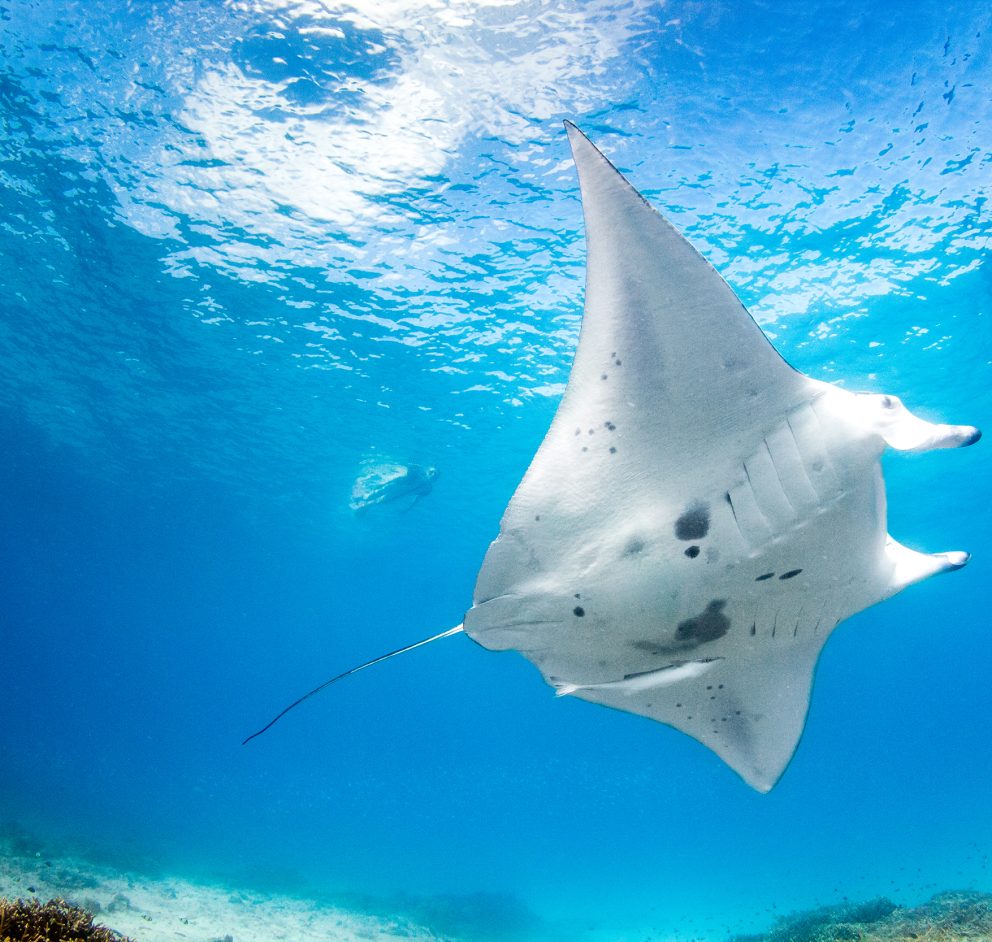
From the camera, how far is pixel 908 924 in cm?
677

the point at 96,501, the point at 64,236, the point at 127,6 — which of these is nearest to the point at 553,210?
the point at 127,6

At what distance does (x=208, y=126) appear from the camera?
34.6 feet

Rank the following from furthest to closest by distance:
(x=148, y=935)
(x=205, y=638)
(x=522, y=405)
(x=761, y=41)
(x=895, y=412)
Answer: (x=205, y=638)
(x=522, y=405)
(x=148, y=935)
(x=761, y=41)
(x=895, y=412)

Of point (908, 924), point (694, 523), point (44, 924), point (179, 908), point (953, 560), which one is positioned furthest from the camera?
point (179, 908)

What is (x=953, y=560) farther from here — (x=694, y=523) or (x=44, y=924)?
(x=44, y=924)

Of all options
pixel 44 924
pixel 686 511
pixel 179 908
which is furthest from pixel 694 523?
pixel 179 908

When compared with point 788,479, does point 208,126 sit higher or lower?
higher

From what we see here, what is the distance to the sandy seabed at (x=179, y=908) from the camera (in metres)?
11.4

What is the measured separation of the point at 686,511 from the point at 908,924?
23.8ft

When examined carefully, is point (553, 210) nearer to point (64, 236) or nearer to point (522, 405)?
point (522, 405)

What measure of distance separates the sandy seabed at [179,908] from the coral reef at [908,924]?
982 cm

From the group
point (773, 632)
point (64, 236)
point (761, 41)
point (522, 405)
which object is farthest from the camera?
point (522, 405)

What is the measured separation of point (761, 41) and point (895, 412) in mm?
8949

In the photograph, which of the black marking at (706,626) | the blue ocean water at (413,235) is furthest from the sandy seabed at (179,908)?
the black marking at (706,626)
